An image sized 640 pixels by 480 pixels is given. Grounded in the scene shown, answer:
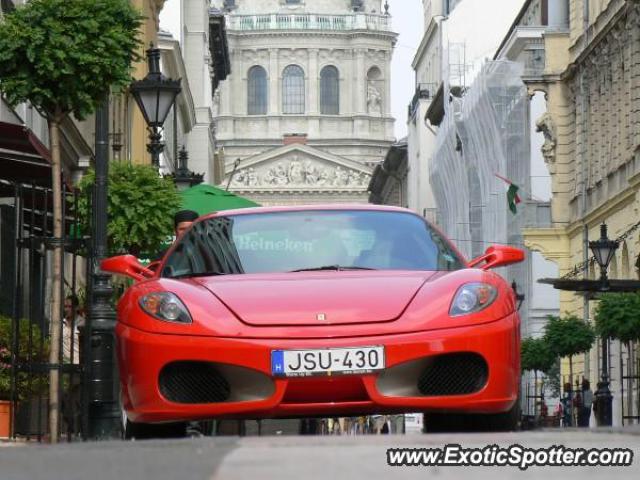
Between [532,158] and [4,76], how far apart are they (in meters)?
41.6

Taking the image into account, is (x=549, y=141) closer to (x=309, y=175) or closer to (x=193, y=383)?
(x=193, y=383)

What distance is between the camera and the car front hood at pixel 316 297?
9680 mm

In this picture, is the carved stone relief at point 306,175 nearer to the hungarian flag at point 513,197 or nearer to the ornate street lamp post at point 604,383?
the hungarian flag at point 513,197

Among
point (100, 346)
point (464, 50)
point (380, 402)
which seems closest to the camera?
point (380, 402)

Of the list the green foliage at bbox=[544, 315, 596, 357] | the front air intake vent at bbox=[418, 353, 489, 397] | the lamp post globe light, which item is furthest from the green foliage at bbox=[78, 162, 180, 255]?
the green foliage at bbox=[544, 315, 596, 357]

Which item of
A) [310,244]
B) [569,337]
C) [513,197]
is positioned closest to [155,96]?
[310,244]

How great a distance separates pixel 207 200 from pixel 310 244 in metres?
12.5

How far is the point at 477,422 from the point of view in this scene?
10133 millimetres

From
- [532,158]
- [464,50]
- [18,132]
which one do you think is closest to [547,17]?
[532,158]

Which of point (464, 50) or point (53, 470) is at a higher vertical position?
point (464, 50)

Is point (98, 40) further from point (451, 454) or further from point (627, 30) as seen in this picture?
point (627, 30)

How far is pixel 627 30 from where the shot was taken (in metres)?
39.7

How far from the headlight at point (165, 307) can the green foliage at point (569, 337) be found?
93.1ft

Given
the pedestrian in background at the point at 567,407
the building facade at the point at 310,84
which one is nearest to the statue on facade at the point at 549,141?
the pedestrian in background at the point at 567,407
